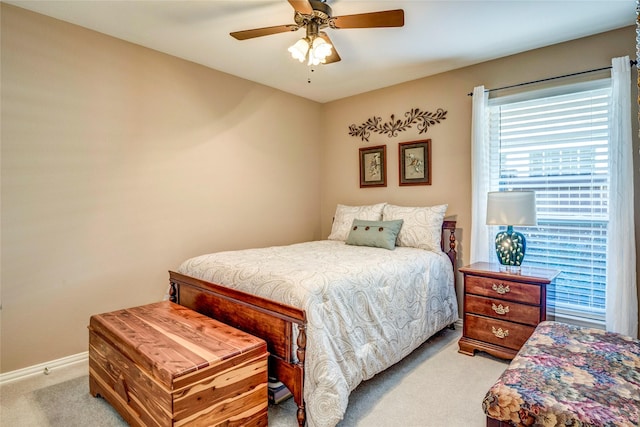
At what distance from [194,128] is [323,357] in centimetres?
250

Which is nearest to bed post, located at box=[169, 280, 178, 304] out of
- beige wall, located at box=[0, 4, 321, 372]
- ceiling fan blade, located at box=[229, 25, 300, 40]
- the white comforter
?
the white comforter

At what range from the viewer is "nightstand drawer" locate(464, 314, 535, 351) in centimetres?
252

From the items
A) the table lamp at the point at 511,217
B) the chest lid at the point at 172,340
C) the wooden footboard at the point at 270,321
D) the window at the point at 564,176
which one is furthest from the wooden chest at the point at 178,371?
the window at the point at 564,176

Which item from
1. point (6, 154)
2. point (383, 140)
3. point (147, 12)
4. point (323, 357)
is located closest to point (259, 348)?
point (323, 357)

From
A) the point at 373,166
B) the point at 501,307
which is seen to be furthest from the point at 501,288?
the point at 373,166

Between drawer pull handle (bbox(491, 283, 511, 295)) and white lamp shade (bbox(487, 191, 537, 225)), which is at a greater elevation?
white lamp shade (bbox(487, 191, 537, 225))

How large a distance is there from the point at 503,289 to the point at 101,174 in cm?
328

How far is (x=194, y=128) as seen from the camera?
10.8 feet

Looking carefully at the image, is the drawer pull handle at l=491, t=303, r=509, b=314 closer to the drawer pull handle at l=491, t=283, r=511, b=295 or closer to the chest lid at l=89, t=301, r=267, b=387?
the drawer pull handle at l=491, t=283, r=511, b=295

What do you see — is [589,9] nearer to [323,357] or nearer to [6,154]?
[323,357]

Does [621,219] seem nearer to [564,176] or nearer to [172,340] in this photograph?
[564,176]

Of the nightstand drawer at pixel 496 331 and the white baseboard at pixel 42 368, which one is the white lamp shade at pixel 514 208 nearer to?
the nightstand drawer at pixel 496 331

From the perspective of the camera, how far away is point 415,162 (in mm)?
3783

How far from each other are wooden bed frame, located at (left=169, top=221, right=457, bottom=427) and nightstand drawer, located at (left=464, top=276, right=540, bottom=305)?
Result: 1643 mm
